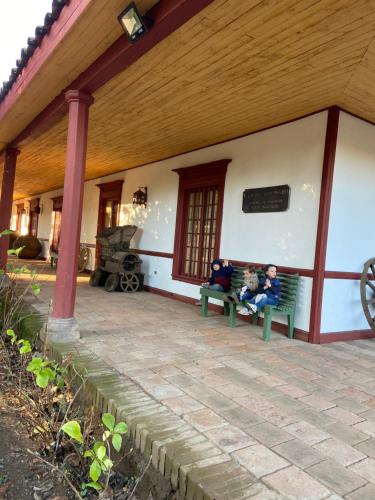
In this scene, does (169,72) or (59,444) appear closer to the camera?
(59,444)

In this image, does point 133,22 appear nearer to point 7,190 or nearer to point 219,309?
point 219,309

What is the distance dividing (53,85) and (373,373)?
4095 mm

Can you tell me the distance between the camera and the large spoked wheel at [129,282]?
7.24 metres

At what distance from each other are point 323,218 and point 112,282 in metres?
4.21

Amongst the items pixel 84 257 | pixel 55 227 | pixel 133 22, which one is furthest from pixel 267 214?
pixel 55 227

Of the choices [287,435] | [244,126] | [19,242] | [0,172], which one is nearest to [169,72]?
[244,126]

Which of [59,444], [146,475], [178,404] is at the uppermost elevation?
[178,404]

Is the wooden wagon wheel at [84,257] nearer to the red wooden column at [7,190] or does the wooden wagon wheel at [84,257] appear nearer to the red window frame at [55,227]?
the red window frame at [55,227]

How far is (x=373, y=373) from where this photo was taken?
3.35 m

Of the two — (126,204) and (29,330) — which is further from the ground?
(126,204)

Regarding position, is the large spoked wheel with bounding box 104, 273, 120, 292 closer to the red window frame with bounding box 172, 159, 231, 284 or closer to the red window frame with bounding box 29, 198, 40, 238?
the red window frame with bounding box 172, 159, 231, 284

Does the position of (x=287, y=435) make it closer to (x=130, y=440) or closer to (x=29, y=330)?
(x=130, y=440)

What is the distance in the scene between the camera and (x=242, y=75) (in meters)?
3.60

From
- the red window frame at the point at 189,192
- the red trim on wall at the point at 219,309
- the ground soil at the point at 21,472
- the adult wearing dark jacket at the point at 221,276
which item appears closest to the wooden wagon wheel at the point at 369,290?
the red trim on wall at the point at 219,309
